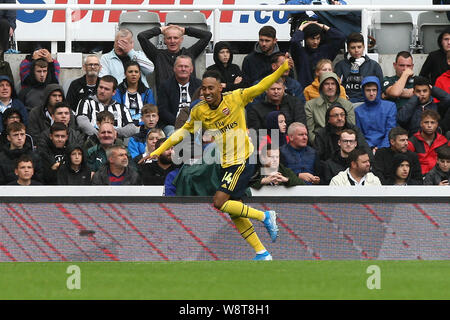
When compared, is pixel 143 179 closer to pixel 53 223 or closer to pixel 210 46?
pixel 53 223

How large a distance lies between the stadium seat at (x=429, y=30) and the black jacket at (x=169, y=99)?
4086mm

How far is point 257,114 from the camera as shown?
14.2m

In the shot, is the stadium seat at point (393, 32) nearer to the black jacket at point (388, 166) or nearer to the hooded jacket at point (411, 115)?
the hooded jacket at point (411, 115)

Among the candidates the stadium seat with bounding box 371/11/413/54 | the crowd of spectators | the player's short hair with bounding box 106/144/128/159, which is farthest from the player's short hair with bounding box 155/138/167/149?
the stadium seat with bounding box 371/11/413/54

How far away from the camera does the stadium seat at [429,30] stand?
55.1 feet

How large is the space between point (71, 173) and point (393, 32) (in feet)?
20.7

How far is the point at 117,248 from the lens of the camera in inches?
478

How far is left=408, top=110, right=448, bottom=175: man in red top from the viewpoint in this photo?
46.2 feet

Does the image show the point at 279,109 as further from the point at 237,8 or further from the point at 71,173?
the point at 71,173

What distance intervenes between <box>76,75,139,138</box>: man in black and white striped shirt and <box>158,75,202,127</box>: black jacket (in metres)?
0.46

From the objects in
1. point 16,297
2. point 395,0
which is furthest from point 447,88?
point 16,297

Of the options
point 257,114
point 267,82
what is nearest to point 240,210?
point 267,82

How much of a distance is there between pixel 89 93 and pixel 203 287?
6633 millimetres

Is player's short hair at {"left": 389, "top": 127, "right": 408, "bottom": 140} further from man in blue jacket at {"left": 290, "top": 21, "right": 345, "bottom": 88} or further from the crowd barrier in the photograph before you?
man in blue jacket at {"left": 290, "top": 21, "right": 345, "bottom": 88}
